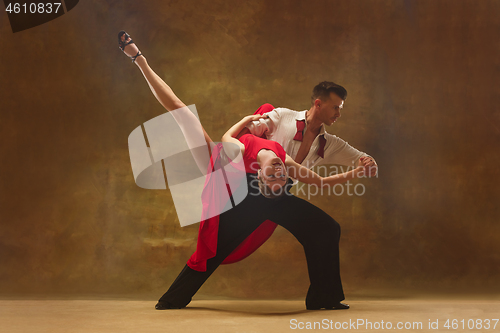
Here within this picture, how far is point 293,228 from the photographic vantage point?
9.32 ft

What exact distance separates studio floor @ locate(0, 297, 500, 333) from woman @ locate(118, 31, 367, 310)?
154mm

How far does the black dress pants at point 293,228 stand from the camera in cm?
276

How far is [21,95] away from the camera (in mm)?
4391

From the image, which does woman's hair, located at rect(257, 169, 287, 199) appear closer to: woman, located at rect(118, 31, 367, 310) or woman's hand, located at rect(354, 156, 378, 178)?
woman, located at rect(118, 31, 367, 310)

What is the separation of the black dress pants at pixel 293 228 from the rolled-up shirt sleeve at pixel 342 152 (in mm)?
418

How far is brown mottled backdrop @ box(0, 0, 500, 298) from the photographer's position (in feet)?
14.0

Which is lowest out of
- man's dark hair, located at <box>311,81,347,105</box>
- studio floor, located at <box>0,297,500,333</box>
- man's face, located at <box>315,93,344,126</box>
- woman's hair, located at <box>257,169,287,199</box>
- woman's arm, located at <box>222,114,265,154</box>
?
studio floor, located at <box>0,297,500,333</box>

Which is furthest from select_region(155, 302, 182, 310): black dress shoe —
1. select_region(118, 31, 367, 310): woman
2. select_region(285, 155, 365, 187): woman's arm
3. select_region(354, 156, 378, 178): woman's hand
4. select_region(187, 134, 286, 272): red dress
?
select_region(354, 156, 378, 178): woman's hand

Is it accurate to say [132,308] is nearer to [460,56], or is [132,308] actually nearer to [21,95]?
[21,95]

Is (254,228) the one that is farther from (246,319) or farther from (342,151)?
(342,151)

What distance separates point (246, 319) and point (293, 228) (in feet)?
2.23

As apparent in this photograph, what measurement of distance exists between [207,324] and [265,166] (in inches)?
35.8

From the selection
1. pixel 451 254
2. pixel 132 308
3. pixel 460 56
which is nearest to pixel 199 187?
pixel 132 308

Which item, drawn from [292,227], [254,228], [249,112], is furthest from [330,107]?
[249,112]
